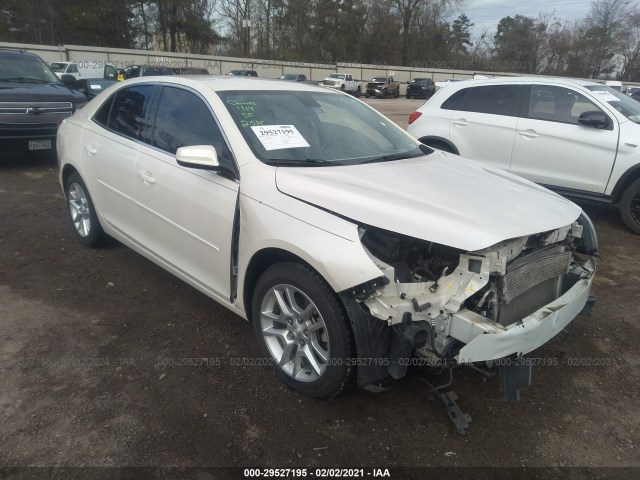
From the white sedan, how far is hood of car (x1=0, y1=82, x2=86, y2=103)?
17.2 feet

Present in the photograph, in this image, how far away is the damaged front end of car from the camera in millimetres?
2223

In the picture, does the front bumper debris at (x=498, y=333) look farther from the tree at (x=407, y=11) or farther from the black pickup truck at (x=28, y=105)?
the tree at (x=407, y=11)

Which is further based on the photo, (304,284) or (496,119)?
(496,119)

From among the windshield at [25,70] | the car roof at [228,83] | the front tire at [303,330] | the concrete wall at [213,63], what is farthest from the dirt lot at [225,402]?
the concrete wall at [213,63]

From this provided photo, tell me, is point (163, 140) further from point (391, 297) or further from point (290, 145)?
point (391, 297)

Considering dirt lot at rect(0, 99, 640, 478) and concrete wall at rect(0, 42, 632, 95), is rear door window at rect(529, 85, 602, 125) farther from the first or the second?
concrete wall at rect(0, 42, 632, 95)

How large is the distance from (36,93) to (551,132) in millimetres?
8020

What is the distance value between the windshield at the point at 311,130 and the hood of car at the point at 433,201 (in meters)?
0.19

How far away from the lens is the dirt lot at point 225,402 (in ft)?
7.77

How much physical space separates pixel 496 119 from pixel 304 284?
5.12 meters

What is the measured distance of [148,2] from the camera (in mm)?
46875

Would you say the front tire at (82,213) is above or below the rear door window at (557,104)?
below

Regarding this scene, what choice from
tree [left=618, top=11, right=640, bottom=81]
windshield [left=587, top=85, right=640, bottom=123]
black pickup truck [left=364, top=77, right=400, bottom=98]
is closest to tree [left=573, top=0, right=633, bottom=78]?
tree [left=618, top=11, right=640, bottom=81]

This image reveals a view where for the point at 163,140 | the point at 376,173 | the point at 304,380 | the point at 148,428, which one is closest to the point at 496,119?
the point at 376,173
